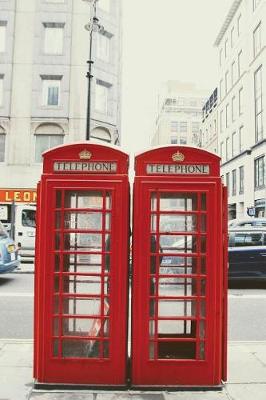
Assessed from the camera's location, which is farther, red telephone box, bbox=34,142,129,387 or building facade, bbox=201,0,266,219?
building facade, bbox=201,0,266,219

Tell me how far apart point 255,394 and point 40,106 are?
25353 mm

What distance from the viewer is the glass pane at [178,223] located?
467 centimetres

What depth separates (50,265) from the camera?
4.66m

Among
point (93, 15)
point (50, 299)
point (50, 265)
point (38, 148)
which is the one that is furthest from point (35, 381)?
point (38, 148)

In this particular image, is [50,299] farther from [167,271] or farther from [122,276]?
[167,271]

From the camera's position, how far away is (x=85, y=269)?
479cm

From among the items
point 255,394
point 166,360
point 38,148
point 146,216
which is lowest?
point 255,394

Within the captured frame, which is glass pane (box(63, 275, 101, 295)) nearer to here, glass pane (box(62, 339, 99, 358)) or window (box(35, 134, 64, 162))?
glass pane (box(62, 339, 99, 358))

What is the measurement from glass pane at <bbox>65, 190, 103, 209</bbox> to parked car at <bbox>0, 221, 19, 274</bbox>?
25.4 ft

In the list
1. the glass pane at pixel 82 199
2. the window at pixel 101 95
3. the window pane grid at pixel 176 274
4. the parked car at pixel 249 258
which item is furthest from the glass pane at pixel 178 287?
the window at pixel 101 95

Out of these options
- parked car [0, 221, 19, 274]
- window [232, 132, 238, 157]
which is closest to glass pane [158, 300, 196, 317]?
parked car [0, 221, 19, 274]

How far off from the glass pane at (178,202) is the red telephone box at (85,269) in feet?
1.25

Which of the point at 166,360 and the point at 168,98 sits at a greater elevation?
the point at 168,98

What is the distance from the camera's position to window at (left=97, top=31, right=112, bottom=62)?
2962 centimetres
